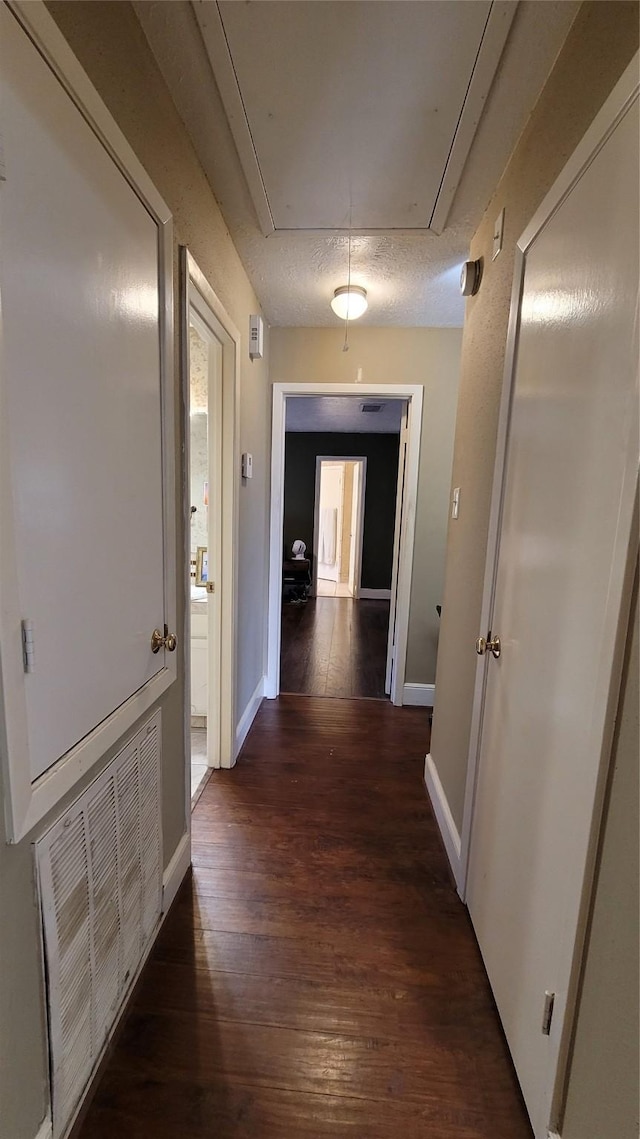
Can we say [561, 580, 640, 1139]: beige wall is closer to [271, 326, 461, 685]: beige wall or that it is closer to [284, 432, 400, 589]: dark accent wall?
[271, 326, 461, 685]: beige wall

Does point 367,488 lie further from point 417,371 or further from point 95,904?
point 95,904

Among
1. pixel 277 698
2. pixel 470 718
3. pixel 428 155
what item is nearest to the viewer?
pixel 428 155

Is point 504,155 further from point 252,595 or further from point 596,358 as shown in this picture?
point 252,595

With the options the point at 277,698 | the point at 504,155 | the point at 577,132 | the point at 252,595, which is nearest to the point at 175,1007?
the point at 252,595

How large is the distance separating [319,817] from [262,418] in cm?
214

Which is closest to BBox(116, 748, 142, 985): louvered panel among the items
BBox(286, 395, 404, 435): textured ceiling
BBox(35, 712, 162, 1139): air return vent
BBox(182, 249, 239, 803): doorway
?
BBox(35, 712, 162, 1139): air return vent

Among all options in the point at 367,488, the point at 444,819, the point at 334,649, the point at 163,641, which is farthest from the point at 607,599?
the point at 367,488

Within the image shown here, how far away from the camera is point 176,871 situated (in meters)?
1.51

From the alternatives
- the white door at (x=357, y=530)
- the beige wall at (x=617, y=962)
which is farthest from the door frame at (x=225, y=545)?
the white door at (x=357, y=530)

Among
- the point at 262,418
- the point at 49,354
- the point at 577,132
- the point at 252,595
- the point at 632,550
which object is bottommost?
the point at 252,595

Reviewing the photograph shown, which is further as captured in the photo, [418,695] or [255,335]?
[418,695]

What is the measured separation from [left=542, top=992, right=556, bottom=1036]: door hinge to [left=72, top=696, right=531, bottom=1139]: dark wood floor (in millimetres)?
288

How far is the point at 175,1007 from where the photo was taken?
47.5 inches

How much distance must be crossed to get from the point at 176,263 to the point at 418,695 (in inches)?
107
